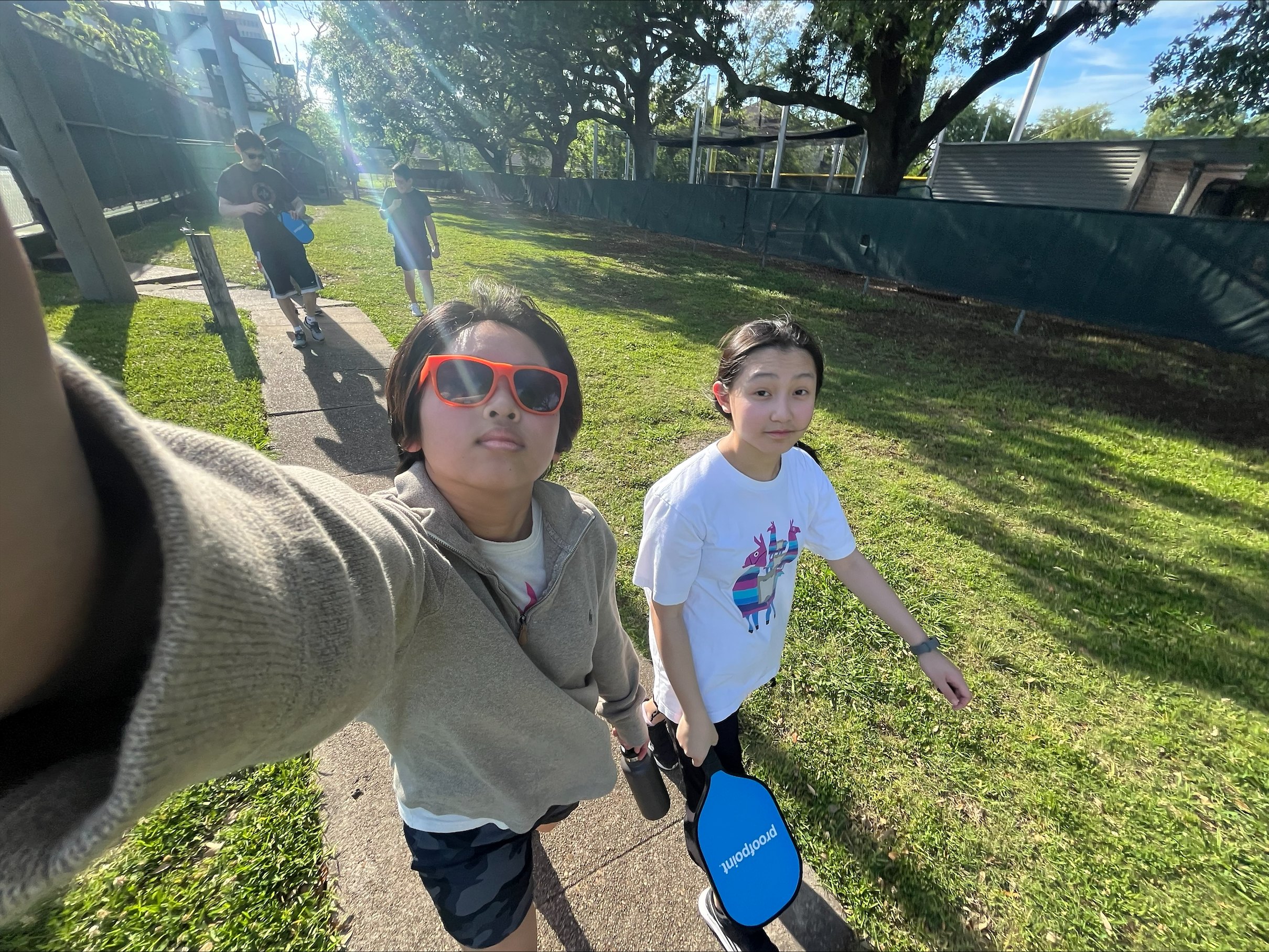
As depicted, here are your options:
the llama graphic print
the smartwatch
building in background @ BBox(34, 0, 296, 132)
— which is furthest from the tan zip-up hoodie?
building in background @ BBox(34, 0, 296, 132)

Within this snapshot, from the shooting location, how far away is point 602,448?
4582 millimetres

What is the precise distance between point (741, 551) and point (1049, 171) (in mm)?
23281

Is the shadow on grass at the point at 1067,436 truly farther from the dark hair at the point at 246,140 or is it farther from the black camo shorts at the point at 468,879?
the dark hair at the point at 246,140

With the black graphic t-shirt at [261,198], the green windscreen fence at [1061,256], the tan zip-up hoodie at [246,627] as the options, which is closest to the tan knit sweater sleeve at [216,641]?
the tan zip-up hoodie at [246,627]

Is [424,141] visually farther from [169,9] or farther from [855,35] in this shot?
[855,35]

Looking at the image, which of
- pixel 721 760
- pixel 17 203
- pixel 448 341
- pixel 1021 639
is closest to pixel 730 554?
pixel 721 760

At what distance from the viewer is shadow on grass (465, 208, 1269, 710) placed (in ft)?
10.5

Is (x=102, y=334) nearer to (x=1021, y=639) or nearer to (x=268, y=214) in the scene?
(x=268, y=214)

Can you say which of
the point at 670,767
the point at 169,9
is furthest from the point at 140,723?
the point at 169,9

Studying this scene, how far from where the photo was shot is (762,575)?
1678 mm

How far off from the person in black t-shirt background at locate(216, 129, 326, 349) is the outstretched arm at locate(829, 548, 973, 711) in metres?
6.14

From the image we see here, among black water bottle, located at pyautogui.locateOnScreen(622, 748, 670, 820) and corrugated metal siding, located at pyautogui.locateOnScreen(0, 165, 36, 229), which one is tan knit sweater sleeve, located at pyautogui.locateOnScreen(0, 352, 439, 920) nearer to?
black water bottle, located at pyautogui.locateOnScreen(622, 748, 670, 820)

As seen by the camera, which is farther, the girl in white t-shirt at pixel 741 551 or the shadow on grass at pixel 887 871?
the shadow on grass at pixel 887 871

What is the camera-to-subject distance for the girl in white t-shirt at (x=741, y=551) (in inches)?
60.6
